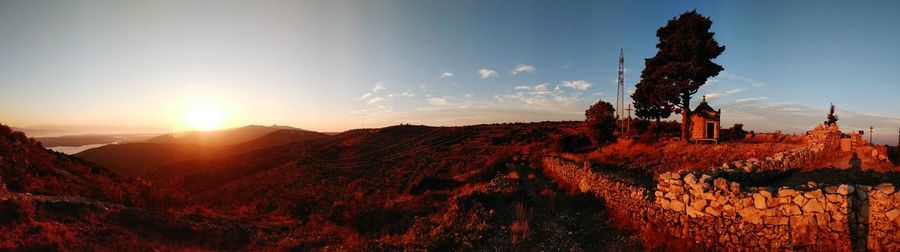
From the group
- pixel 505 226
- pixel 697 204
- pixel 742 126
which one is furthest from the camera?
pixel 742 126

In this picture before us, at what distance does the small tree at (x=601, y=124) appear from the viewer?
104ft

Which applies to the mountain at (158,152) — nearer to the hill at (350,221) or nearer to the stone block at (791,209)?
the hill at (350,221)

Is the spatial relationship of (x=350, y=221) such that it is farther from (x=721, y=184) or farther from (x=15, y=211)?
(x=721, y=184)

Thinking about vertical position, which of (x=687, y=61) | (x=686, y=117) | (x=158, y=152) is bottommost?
(x=158, y=152)

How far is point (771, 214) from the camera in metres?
7.40

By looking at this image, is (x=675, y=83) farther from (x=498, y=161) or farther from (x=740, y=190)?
(x=740, y=190)

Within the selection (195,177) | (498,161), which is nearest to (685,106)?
(498,161)

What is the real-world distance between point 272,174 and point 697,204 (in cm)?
3458

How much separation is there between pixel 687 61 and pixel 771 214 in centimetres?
2339

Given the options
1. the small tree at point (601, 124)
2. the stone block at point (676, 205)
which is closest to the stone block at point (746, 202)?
the stone block at point (676, 205)

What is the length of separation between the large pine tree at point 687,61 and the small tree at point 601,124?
4702 millimetres

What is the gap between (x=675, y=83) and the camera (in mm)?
27172

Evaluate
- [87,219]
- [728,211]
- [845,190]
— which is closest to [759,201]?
[728,211]

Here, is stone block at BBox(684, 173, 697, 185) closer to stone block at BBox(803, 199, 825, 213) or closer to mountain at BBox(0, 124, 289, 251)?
stone block at BBox(803, 199, 825, 213)
